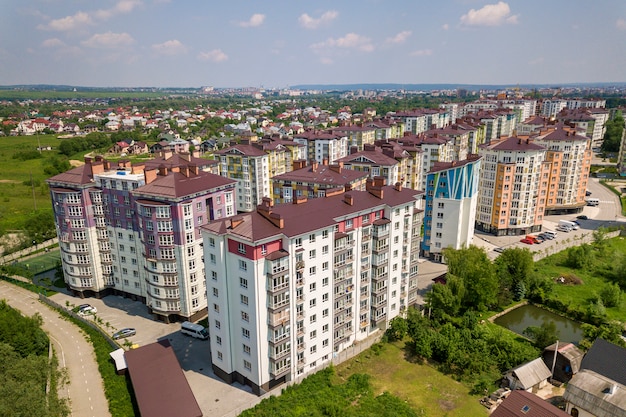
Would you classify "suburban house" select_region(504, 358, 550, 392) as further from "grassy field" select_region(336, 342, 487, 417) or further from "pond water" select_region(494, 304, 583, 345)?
"pond water" select_region(494, 304, 583, 345)

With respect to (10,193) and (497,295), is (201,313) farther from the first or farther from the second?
(10,193)

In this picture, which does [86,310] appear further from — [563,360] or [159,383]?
[563,360]

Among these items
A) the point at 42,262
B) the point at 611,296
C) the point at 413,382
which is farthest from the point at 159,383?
the point at 611,296

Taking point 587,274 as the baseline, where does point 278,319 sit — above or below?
above

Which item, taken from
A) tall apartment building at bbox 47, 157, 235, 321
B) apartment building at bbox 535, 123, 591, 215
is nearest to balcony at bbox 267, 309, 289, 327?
tall apartment building at bbox 47, 157, 235, 321

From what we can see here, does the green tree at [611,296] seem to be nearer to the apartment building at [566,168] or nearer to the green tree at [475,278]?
the green tree at [475,278]

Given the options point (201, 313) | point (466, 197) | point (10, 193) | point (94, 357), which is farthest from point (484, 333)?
point (10, 193)
